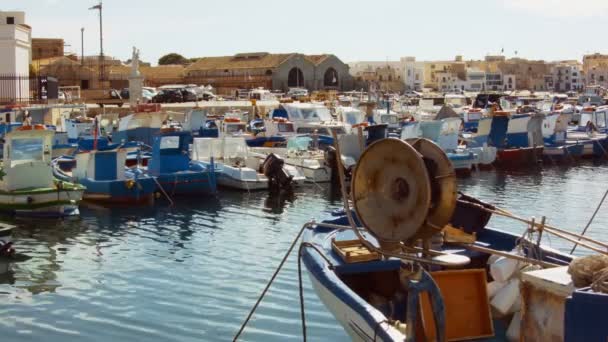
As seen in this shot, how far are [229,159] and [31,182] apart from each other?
24.8 ft

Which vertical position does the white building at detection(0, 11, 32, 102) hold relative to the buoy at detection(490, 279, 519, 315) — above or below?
above

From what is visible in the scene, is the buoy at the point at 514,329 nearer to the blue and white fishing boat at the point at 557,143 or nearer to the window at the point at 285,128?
the blue and white fishing boat at the point at 557,143

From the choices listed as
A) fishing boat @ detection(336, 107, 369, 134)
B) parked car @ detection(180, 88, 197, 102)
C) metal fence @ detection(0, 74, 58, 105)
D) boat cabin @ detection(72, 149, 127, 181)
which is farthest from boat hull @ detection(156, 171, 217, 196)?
parked car @ detection(180, 88, 197, 102)

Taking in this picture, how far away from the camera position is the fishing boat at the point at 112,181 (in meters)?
21.2

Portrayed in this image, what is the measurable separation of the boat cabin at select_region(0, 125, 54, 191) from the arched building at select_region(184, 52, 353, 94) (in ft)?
206

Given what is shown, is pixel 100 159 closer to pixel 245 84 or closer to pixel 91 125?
pixel 91 125

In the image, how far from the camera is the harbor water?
449 inches

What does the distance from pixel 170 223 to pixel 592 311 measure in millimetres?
14434

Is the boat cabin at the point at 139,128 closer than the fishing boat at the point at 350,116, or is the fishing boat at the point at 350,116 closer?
the boat cabin at the point at 139,128

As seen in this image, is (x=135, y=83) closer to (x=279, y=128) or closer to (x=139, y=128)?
(x=279, y=128)

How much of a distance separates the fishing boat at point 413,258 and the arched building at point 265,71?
72464 millimetres

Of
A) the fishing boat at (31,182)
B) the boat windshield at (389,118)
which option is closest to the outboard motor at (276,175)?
the fishing boat at (31,182)

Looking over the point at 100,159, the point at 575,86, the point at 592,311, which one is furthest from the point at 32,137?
the point at 575,86

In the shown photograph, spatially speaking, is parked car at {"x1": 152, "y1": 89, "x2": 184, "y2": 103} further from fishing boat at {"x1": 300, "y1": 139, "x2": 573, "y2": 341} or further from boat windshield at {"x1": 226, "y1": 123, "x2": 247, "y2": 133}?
fishing boat at {"x1": 300, "y1": 139, "x2": 573, "y2": 341}
